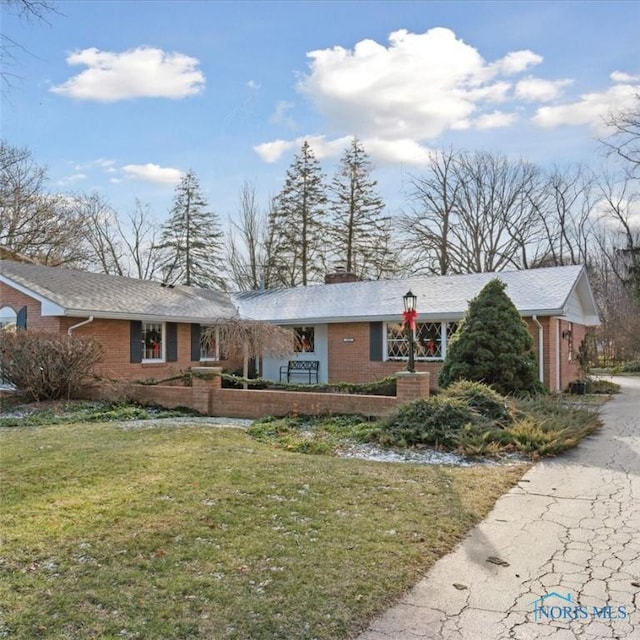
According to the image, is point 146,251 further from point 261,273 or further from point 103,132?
point 103,132

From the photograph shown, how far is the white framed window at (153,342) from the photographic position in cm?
1645

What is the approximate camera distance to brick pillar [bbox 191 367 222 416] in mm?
11473

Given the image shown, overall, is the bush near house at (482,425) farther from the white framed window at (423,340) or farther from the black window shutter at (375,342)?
the black window shutter at (375,342)

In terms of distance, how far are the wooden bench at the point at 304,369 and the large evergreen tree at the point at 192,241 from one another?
15030 mm

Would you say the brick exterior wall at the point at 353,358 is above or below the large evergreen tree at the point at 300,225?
below

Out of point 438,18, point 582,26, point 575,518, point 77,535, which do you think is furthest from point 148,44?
point 575,518

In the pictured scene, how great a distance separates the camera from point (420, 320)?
1641cm

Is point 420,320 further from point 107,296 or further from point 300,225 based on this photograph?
point 300,225

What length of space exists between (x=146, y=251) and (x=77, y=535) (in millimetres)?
30727

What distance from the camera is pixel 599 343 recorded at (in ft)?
108

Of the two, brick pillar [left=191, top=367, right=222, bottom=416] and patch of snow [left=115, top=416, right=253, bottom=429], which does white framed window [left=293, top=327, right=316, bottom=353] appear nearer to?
brick pillar [left=191, top=367, right=222, bottom=416]

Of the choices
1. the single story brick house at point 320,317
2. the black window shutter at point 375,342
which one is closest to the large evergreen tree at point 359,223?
the single story brick house at point 320,317

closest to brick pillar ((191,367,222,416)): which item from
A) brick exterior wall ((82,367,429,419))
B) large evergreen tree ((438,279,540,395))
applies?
brick exterior wall ((82,367,429,419))

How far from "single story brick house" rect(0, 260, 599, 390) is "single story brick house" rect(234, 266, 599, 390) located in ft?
0.10
